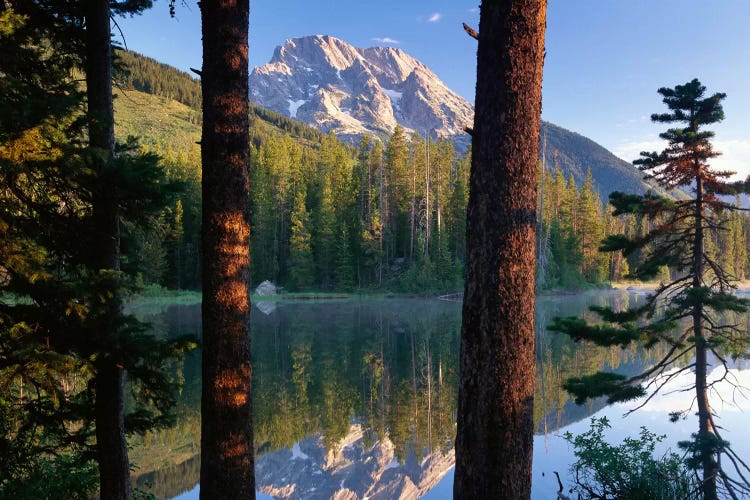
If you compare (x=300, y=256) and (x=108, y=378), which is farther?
(x=300, y=256)

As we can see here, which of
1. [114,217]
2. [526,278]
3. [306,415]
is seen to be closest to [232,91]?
[114,217]

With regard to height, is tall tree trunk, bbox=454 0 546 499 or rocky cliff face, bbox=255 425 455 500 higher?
tall tree trunk, bbox=454 0 546 499

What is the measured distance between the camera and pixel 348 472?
9.56 metres

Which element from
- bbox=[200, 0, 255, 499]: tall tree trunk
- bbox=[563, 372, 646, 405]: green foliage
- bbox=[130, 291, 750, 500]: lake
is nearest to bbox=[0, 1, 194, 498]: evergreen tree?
bbox=[200, 0, 255, 499]: tall tree trunk

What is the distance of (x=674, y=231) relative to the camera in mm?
8859

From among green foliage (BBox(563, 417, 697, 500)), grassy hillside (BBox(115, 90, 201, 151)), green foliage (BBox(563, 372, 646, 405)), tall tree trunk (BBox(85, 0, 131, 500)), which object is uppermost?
grassy hillside (BBox(115, 90, 201, 151))

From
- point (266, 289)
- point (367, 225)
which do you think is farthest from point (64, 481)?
point (367, 225)

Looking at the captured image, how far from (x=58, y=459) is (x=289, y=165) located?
53879 millimetres

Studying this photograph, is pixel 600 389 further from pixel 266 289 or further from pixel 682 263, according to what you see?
pixel 266 289

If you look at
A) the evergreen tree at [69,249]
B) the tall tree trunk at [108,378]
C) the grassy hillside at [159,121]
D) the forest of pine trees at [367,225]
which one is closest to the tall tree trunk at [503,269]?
the evergreen tree at [69,249]

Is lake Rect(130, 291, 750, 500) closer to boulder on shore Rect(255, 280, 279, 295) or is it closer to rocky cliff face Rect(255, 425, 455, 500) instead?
rocky cliff face Rect(255, 425, 455, 500)

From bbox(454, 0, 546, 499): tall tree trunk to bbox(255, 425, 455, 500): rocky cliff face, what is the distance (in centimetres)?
603

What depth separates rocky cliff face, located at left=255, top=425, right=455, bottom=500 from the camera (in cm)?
881

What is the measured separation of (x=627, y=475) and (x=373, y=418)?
6.10 m
